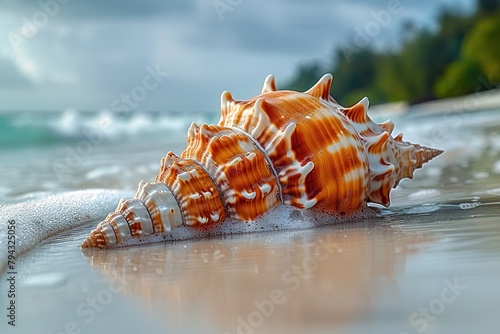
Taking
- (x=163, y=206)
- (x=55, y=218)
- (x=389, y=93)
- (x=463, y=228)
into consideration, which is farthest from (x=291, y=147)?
(x=389, y=93)

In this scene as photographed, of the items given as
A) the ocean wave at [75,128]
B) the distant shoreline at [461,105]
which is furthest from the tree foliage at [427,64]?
the ocean wave at [75,128]

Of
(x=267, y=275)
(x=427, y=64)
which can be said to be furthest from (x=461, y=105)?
(x=267, y=275)

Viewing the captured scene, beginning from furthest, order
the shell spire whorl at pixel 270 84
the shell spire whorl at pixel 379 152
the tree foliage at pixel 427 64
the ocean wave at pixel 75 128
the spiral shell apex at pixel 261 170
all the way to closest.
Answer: the tree foliage at pixel 427 64, the ocean wave at pixel 75 128, the shell spire whorl at pixel 270 84, the shell spire whorl at pixel 379 152, the spiral shell apex at pixel 261 170

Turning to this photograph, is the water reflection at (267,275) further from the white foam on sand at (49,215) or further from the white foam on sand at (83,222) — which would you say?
the white foam on sand at (49,215)

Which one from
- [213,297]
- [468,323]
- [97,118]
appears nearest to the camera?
[468,323]

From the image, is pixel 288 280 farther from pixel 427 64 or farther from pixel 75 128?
pixel 427 64

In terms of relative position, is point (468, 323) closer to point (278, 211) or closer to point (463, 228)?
point (463, 228)
